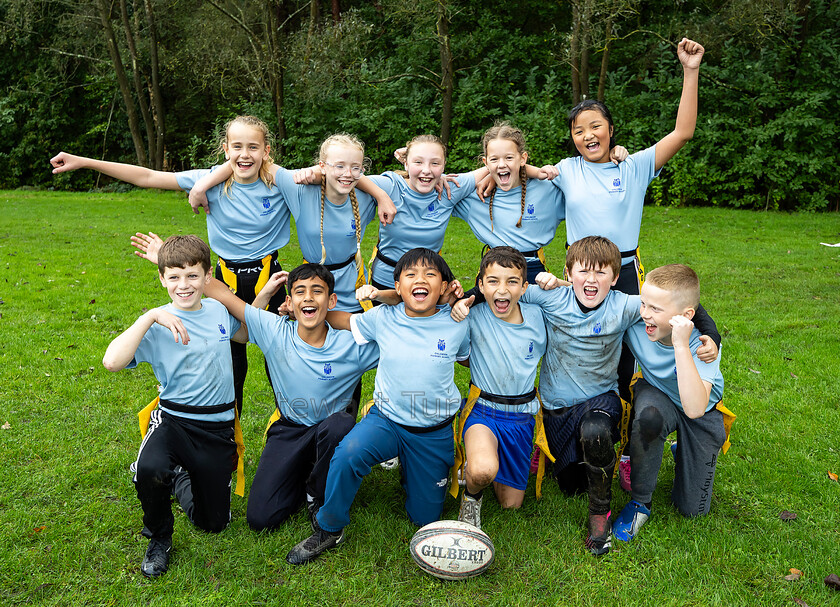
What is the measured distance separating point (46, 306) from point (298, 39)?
12.0m

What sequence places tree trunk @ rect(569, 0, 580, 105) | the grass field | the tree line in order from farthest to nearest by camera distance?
the tree line < tree trunk @ rect(569, 0, 580, 105) < the grass field

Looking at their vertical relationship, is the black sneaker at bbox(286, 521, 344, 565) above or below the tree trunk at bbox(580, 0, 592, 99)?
below

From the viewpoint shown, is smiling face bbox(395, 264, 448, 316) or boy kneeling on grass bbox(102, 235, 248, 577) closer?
boy kneeling on grass bbox(102, 235, 248, 577)

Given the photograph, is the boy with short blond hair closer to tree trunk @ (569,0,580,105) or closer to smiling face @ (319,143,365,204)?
smiling face @ (319,143,365,204)

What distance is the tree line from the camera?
14641 millimetres

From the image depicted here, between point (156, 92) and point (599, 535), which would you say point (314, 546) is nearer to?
point (599, 535)

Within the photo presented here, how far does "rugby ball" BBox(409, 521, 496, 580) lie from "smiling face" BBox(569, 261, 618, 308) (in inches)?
56.1

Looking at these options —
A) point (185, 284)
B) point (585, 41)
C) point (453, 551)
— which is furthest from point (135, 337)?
point (585, 41)

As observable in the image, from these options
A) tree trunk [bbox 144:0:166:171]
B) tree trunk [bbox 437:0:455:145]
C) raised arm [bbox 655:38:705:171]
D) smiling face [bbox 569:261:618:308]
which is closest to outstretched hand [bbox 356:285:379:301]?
smiling face [bbox 569:261:618:308]

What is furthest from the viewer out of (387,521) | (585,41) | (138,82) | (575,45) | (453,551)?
(138,82)

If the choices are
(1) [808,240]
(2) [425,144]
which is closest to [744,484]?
(2) [425,144]

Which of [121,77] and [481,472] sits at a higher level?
[121,77]

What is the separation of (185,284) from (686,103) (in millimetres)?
3262

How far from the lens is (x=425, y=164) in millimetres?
4312
